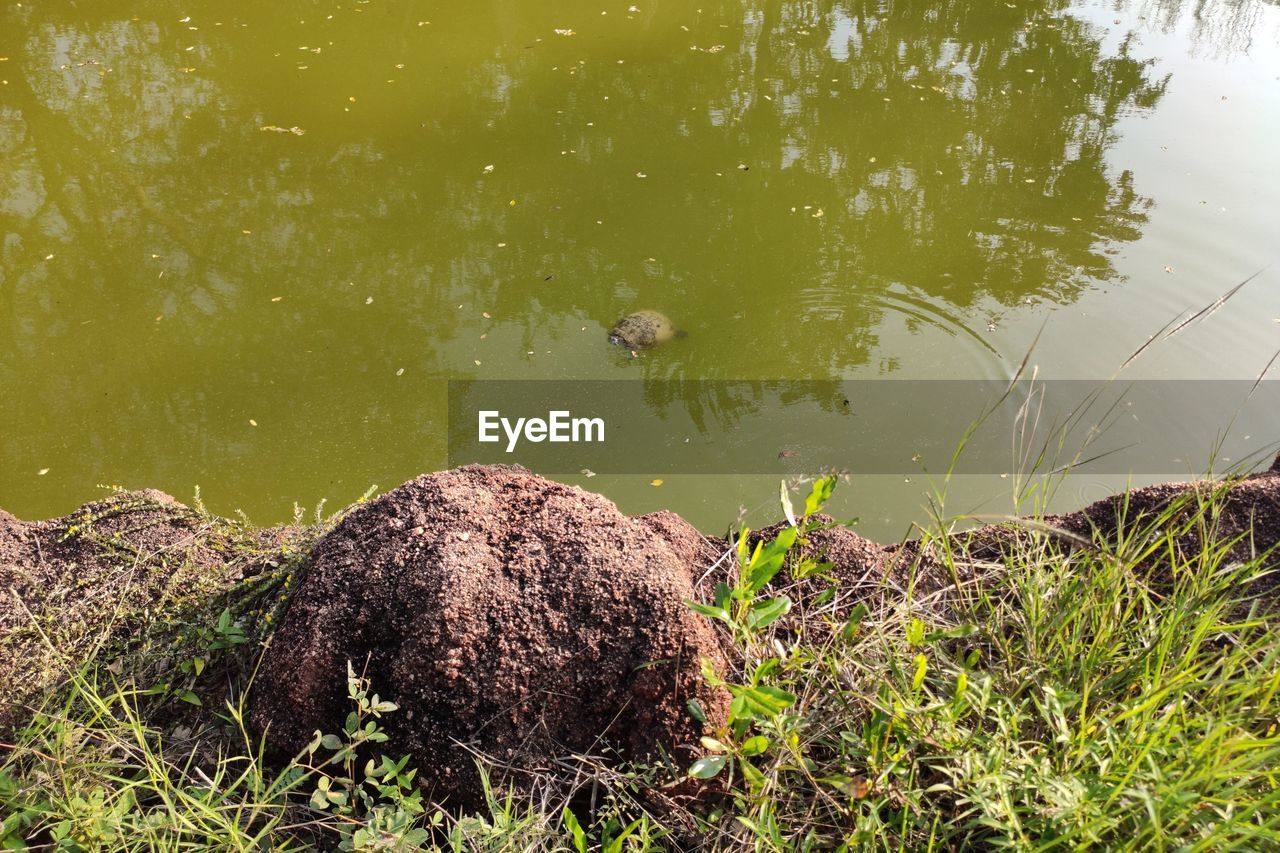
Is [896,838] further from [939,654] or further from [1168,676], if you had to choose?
[1168,676]

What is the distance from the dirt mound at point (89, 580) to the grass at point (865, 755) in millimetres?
103

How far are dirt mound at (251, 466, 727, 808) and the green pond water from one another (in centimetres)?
119

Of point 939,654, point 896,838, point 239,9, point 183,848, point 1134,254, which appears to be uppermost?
point 239,9

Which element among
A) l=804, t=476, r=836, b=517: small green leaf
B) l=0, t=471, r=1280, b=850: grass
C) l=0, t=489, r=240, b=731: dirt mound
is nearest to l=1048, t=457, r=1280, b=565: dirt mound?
l=0, t=471, r=1280, b=850: grass

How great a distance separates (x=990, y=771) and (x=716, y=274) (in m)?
2.52

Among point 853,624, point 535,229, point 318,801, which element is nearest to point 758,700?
point 853,624

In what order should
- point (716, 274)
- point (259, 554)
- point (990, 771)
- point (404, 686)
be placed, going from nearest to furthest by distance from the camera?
point (990, 771), point (404, 686), point (259, 554), point (716, 274)

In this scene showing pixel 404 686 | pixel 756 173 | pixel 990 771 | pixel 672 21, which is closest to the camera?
pixel 990 771

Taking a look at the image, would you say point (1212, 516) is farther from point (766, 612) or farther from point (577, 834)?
point (577, 834)

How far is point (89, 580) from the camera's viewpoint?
1.72 meters

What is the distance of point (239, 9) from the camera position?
5230mm

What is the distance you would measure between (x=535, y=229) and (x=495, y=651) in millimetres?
2559

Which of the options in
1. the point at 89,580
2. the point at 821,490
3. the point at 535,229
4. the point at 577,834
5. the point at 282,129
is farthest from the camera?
the point at 282,129

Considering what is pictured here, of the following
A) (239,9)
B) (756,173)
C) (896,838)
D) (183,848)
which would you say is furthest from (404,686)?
(239,9)
